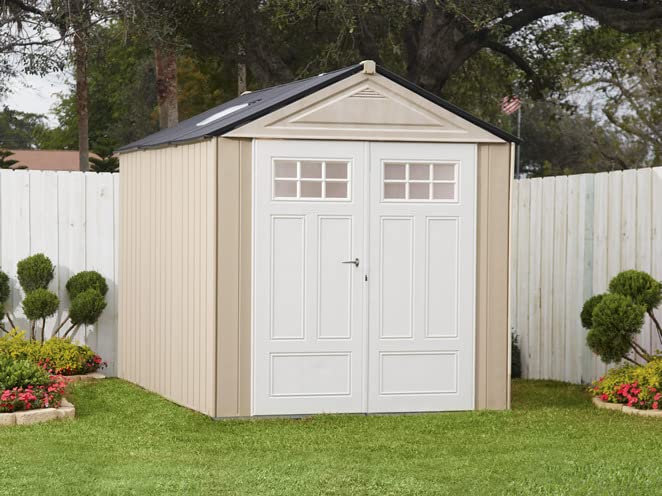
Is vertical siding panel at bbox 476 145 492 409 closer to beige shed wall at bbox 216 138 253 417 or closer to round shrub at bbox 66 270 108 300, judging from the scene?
beige shed wall at bbox 216 138 253 417

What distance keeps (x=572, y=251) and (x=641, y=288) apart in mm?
2161

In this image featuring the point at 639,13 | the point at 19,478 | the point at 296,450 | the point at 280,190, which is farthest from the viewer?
the point at 639,13

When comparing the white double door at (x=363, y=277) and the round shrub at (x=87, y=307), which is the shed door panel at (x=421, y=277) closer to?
the white double door at (x=363, y=277)

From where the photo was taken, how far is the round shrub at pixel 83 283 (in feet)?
37.2

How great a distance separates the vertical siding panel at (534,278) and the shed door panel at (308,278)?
3.38m

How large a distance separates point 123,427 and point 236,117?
2487 millimetres

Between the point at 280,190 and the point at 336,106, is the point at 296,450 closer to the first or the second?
the point at 280,190

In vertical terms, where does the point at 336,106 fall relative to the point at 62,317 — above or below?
above

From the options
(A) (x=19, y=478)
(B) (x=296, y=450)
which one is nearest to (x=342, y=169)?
(B) (x=296, y=450)

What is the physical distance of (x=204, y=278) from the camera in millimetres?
9062

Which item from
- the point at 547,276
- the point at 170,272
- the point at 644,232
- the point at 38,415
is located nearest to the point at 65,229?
the point at 170,272

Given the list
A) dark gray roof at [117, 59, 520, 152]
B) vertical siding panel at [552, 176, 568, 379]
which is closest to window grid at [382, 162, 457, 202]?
dark gray roof at [117, 59, 520, 152]

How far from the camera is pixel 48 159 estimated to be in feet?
168

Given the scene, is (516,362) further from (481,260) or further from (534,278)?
(481,260)
